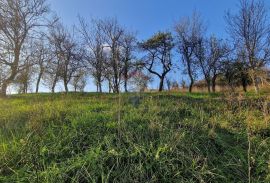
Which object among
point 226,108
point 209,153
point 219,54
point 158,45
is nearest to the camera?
point 209,153

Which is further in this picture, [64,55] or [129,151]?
[64,55]

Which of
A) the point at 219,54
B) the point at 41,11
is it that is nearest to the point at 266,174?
the point at 41,11

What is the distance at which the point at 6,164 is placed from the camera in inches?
137

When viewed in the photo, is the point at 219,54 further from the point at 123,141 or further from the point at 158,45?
the point at 123,141

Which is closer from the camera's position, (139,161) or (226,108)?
(139,161)

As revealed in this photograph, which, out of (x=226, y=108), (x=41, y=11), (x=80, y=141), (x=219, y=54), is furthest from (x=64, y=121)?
(x=219, y=54)

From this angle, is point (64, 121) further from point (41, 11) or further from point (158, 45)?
point (158, 45)

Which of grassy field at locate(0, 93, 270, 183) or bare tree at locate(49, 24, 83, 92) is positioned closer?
grassy field at locate(0, 93, 270, 183)

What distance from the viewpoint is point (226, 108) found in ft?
22.9

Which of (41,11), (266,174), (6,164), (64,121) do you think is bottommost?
(266,174)

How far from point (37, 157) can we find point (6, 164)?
0.41 meters

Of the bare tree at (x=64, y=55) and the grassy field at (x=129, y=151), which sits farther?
the bare tree at (x=64, y=55)

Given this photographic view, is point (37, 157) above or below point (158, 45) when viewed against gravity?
below

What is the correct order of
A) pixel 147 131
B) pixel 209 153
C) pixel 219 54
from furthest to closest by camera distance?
pixel 219 54
pixel 147 131
pixel 209 153
